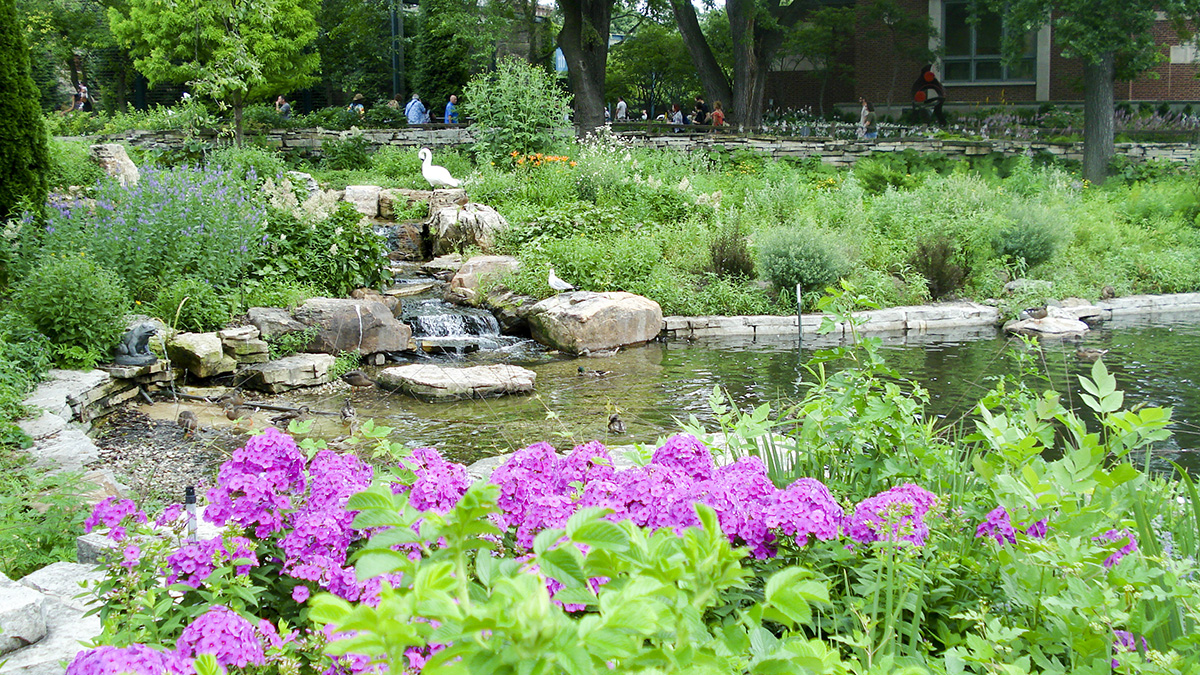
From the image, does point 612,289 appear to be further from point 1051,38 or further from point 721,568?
point 1051,38

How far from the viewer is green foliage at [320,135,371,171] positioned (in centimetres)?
1812

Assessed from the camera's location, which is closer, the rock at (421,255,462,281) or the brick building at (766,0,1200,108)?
the rock at (421,255,462,281)

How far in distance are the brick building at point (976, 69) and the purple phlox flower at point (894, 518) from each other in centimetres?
2348

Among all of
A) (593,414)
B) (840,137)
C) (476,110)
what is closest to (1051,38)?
(840,137)

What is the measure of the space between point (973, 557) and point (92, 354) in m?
6.18

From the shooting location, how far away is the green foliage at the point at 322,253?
29.4 feet

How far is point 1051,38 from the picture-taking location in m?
23.4

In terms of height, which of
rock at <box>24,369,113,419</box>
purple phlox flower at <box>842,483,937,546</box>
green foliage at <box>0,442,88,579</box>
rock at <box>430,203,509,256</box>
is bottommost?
green foliage at <box>0,442,88,579</box>

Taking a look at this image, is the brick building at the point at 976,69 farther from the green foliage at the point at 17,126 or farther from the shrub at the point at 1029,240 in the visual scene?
the green foliage at the point at 17,126

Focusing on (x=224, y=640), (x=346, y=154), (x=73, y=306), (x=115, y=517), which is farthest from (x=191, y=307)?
(x=346, y=154)

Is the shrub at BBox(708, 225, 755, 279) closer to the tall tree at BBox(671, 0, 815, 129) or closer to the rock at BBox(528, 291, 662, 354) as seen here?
the rock at BBox(528, 291, 662, 354)

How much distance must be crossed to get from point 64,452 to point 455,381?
3137mm

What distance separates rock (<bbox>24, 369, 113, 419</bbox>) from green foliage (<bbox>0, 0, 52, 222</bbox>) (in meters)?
1.79

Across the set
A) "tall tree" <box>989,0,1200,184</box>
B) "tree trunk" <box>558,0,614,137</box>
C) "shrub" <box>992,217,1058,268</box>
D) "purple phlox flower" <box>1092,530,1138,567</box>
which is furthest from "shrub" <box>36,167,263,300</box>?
"tall tree" <box>989,0,1200,184</box>
